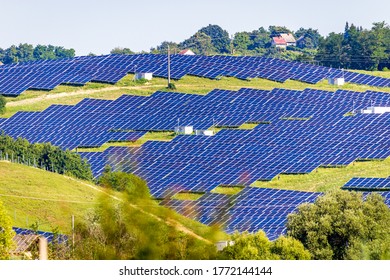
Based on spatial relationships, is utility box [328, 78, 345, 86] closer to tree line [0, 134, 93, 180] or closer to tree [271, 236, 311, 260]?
tree line [0, 134, 93, 180]

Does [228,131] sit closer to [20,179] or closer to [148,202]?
[20,179]

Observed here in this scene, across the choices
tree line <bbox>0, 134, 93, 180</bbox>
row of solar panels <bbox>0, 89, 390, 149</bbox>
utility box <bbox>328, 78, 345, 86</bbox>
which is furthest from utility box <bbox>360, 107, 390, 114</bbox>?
tree line <bbox>0, 134, 93, 180</bbox>

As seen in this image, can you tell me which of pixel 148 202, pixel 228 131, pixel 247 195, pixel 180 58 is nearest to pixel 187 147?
pixel 228 131

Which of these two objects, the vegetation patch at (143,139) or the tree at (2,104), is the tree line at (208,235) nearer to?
the vegetation patch at (143,139)

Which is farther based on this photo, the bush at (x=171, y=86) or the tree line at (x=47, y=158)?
the bush at (x=171, y=86)

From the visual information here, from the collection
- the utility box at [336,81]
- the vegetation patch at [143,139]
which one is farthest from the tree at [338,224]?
the utility box at [336,81]

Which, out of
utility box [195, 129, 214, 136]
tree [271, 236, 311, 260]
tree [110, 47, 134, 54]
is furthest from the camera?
tree [110, 47, 134, 54]
